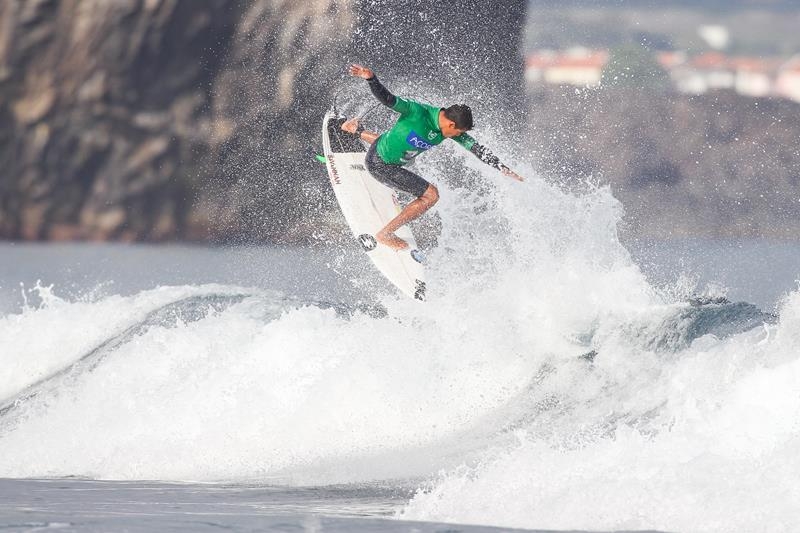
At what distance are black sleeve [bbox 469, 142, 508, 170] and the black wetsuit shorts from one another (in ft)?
2.25

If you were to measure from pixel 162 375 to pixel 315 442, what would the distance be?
6.72 feet

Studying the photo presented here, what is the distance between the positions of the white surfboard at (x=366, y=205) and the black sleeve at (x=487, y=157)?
4.80ft

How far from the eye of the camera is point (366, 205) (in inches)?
405

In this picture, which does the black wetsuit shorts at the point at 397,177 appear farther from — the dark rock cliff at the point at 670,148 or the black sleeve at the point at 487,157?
the dark rock cliff at the point at 670,148

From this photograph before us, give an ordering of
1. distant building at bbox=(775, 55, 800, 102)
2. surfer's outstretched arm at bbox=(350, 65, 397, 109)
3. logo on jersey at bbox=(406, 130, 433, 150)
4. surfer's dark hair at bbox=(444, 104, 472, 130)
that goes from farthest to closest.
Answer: distant building at bbox=(775, 55, 800, 102)
logo on jersey at bbox=(406, 130, 433, 150)
surfer's dark hair at bbox=(444, 104, 472, 130)
surfer's outstretched arm at bbox=(350, 65, 397, 109)

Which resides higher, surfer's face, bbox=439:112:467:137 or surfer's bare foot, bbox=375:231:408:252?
surfer's face, bbox=439:112:467:137

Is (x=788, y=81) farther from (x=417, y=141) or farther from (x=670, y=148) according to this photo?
(x=417, y=141)

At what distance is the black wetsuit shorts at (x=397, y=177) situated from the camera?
30.9ft

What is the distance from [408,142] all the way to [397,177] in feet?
1.35

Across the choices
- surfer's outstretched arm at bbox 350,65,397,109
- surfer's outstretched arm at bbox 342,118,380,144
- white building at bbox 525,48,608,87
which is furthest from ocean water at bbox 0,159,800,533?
white building at bbox 525,48,608,87

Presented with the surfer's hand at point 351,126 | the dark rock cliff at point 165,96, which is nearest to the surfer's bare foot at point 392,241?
the surfer's hand at point 351,126

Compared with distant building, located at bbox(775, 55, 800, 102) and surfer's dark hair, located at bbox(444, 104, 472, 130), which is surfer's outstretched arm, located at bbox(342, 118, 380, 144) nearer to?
surfer's dark hair, located at bbox(444, 104, 472, 130)

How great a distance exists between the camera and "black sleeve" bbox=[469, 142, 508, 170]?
871cm

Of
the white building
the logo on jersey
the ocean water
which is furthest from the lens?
the white building
